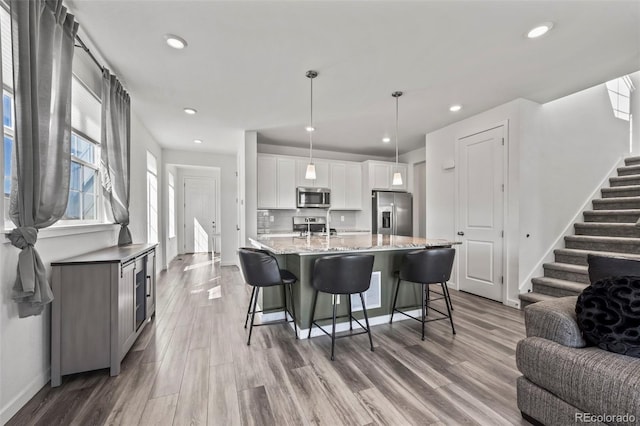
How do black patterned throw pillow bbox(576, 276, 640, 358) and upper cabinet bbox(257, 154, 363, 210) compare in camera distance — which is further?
upper cabinet bbox(257, 154, 363, 210)

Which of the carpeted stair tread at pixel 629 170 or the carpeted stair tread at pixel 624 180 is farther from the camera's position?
the carpeted stair tread at pixel 629 170

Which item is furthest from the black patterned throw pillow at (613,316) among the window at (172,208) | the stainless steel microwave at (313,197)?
the window at (172,208)

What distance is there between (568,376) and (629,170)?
192 inches

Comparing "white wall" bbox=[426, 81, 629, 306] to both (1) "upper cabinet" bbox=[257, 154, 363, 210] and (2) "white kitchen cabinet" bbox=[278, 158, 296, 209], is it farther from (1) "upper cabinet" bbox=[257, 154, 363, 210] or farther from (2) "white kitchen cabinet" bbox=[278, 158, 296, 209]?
(2) "white kitchen cabinet" bbox=[278, 158, 296, 209]

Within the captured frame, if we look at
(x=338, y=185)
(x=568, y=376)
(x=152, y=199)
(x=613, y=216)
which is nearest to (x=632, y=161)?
(x=613, y=216)

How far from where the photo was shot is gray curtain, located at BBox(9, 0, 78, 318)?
1481mm

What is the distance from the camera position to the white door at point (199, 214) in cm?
773

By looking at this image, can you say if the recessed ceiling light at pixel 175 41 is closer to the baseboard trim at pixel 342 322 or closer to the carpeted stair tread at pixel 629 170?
the baseboard trim at pixel 342 322

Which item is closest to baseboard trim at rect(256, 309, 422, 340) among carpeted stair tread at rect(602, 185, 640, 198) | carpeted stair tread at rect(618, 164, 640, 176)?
carpeted stair tread at rect(602, 185, 640, 198)

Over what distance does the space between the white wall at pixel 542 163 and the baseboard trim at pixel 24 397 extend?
4665 millimetres

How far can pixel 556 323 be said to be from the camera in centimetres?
146

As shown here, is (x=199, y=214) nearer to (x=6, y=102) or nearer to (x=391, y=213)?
(x=391, y=213)

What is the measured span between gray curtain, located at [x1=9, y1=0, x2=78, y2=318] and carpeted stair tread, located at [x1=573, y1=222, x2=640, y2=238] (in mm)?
5685
